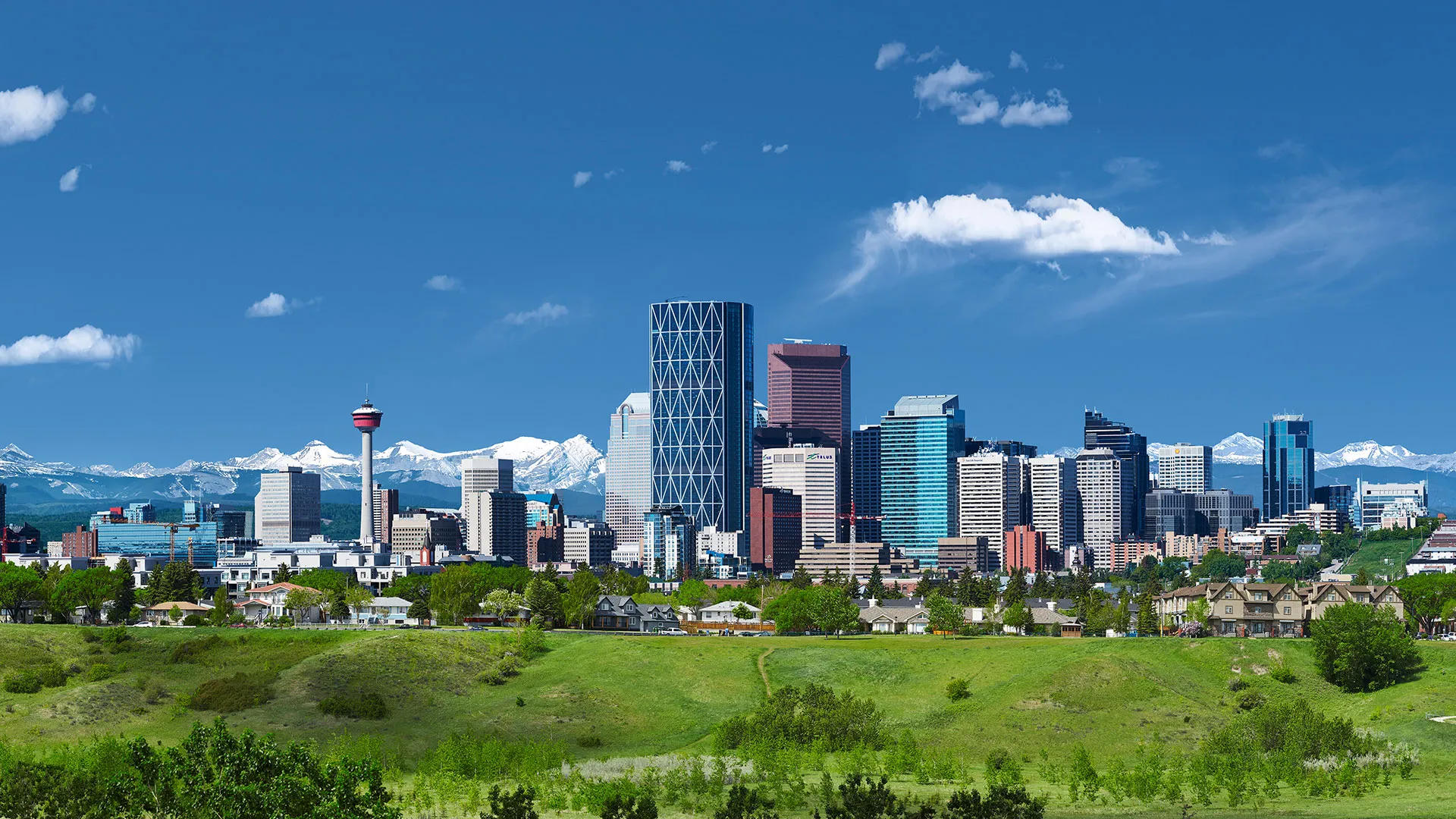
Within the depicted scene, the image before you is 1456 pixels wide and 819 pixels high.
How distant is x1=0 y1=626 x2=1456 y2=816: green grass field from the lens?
128m

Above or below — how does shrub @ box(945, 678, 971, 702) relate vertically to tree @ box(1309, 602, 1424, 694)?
below

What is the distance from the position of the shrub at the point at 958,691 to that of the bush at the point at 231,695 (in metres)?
57.2

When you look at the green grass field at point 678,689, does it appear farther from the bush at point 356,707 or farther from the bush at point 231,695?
the bush at point 231,695

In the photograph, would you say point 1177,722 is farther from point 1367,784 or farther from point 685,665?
point 685,665

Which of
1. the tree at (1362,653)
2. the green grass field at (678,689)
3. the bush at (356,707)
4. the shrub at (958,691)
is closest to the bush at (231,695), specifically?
the green grass field at (678,689)

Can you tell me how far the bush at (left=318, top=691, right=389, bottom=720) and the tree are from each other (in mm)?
79680

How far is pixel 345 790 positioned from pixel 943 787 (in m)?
46.6

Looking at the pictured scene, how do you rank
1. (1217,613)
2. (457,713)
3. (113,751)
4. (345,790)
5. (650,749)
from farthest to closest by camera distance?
(1217,613)
(457,713)
(650,749)
(113,751)
(345,790)

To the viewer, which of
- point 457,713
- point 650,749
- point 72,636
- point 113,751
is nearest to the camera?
point 113,751

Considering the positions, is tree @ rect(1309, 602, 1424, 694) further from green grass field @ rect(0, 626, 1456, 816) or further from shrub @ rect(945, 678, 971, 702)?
shrub @ rect(945, 678, 971, 702)

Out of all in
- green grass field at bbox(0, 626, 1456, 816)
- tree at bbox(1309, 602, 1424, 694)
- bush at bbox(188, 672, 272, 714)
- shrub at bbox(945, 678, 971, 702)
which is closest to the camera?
green grass field at bbox(0, 626, 1456, 816)

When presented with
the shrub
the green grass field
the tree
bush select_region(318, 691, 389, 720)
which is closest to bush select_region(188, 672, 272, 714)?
the green grass field

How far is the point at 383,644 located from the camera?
158 meters

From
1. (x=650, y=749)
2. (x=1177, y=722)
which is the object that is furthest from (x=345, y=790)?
(x=1177, y=722)
